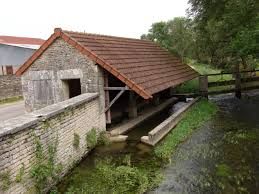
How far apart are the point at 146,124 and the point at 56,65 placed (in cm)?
456

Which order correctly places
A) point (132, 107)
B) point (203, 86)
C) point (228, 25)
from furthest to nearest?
point (203, 86) < point (228, 25) < point (132, 107)

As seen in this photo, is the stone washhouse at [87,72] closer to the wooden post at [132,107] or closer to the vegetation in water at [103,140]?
the wooden post at [132,107]

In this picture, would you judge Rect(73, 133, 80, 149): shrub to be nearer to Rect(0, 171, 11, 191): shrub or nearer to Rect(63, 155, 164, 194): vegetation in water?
Rect(63, 155, 164, 194): vegetation in water

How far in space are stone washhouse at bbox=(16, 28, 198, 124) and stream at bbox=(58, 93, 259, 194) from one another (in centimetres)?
183

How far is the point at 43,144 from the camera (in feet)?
24.1

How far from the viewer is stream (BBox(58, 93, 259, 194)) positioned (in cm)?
751

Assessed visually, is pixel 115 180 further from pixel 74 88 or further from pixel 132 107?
pixel 74 88

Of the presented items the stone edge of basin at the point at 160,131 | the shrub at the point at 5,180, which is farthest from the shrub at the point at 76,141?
the shrub at the point at 5,180

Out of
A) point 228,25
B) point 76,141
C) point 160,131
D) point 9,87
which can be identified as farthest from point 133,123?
point 9,87

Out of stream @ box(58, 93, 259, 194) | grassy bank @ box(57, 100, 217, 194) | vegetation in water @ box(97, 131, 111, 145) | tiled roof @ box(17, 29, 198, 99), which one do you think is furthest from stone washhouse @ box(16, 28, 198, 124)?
grassy bank @ box(57, 100, 217, 194)

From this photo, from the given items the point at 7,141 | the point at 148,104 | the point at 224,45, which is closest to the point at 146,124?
the point at 148,104

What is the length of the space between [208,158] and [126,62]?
17.3ft

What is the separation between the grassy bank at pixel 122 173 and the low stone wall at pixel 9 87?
1552cm

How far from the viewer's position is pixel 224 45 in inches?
827
